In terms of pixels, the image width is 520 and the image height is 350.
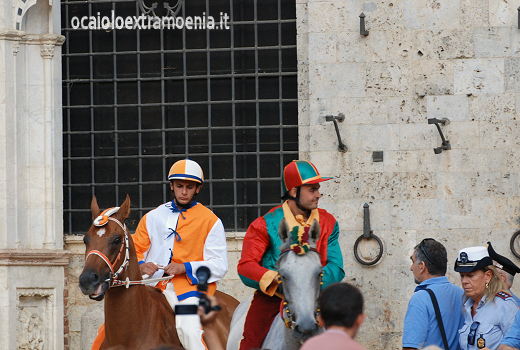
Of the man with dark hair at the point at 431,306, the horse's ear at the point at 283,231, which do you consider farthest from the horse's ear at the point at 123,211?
the man with dark hair at the point at 431,306

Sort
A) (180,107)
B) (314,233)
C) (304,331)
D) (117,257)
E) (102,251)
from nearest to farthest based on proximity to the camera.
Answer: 1. (304,331)
2. (314,233)
3. (102,251)
4. (117,257)
5. (180,107)

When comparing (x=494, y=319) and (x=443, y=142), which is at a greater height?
(x=443, y=142)

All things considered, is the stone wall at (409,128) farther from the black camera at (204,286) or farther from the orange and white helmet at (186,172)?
the black camera at (204,286)

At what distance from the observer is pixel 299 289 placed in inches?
189

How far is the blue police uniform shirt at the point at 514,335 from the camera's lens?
5293 millimetres

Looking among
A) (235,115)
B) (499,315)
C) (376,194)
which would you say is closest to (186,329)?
(499,315)

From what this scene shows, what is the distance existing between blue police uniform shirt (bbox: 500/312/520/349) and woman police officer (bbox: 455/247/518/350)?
30cm

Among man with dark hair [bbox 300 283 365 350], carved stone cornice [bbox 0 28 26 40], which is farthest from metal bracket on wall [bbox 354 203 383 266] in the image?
man with dark hair [bbox 300 283 365 350]

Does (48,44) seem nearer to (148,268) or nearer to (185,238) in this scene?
(185,238)

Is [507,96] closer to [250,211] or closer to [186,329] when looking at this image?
[250,211]

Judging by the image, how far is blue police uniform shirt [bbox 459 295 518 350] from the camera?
565 cm

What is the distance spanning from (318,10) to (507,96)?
2788 mm

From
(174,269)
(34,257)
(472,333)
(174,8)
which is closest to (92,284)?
(174,269)

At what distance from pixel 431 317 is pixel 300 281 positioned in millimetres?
1516
